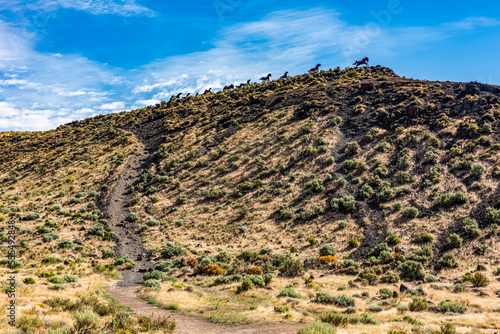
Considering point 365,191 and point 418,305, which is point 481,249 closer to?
point 418,305

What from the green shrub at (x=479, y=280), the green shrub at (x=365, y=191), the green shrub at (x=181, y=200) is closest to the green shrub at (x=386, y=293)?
the green shrub at (x=479, y=280)

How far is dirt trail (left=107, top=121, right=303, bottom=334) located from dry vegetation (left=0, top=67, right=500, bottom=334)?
101 cm

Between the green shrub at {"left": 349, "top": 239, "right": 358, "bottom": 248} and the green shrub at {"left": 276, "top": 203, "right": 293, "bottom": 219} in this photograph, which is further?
the green shrub at {"left": 276, "top": 203, "right": 293, "bottom": 219}

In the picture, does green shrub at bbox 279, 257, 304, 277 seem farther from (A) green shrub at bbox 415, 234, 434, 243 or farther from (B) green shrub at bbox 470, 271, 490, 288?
(B) green shrub at bbox 470, 271, 490, 288

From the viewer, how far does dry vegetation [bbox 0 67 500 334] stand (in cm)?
1633

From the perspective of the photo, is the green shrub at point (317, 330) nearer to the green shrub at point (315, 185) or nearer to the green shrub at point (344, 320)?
the green shrub at point (344, 320)

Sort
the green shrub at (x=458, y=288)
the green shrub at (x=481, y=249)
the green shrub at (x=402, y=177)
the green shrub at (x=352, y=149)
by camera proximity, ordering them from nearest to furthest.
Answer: the green shrub at (x=458, y=288), the green shrub at (x=481, y=249), the green shrub at (x=402, y=177), the green shrub at (x=352, y=149)

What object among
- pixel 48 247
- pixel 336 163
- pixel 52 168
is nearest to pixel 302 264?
pixel 336 163

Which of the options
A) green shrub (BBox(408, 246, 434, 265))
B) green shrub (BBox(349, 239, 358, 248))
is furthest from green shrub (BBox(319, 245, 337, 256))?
green shrub (BBox(408, 246, 434, 265))

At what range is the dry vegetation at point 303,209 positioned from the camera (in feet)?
53.6

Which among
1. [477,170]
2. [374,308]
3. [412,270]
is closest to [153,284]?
[374,308]

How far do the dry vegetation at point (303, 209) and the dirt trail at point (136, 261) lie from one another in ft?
3.32

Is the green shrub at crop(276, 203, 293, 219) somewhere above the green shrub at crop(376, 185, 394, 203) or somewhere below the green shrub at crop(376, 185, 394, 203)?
below

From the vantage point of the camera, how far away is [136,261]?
2683 centimetres
